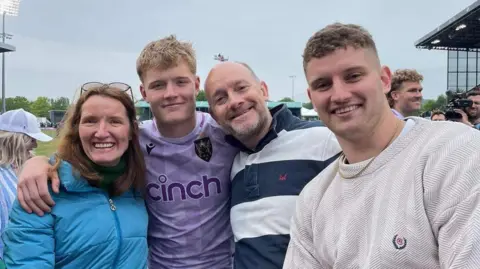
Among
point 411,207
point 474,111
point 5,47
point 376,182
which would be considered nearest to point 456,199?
point 411,207

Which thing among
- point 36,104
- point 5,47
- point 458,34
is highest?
point 5,47

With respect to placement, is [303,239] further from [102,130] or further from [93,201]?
[102,130]

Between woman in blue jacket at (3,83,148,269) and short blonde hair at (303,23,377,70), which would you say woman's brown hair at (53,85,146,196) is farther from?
short blonde hair at (303,23,377,70)

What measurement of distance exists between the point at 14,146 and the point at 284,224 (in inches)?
124

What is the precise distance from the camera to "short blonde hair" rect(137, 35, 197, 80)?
8.26ft

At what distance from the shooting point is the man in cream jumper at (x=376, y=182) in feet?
3.95

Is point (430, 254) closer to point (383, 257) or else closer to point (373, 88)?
point (383, 257)

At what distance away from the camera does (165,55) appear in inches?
99.0

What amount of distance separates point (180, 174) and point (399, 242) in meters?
1.53

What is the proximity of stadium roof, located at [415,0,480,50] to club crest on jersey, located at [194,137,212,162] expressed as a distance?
2468cm

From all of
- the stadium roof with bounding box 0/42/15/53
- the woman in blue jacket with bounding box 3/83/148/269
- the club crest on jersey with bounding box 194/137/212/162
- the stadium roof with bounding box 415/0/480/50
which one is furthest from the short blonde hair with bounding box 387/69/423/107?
the stadium roof with bounding box 0/42/15/53

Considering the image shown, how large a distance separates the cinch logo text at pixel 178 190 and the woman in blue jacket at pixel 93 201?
17 cm

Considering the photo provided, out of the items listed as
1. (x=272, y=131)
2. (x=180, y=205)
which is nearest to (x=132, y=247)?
(x=180, y=205)

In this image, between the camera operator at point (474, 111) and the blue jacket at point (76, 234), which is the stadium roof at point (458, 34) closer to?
the camera operator at point (474, 111)
